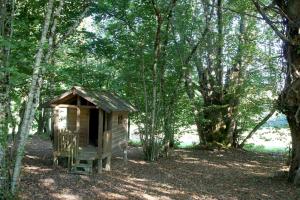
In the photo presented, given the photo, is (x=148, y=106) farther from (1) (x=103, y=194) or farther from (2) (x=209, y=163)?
(1) (x=103, y=194)

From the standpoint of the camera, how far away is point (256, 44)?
19.5 meters

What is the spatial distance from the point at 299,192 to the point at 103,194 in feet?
17.4

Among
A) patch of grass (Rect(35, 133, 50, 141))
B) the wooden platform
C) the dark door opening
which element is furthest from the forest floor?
patch of grass (Rect(35, 133, 50, 141))

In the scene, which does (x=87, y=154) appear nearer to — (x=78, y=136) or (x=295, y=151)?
(x=78, y=136)

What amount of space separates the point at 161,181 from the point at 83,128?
13.1 feet

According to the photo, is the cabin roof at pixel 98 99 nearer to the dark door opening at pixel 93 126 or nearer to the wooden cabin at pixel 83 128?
the wooden cabin at pixel 83 128

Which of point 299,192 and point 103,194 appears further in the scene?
point 299,192

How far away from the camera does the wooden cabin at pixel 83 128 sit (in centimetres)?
1288

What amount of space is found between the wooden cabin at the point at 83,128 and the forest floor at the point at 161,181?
55 cm

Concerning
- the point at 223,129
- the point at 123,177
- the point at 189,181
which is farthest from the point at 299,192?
the point at 223,129

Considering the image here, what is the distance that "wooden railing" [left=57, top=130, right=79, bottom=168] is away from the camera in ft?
42.4

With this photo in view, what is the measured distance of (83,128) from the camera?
47.3 ft

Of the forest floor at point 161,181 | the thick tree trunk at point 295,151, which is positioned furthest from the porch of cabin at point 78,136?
the thick tree trunk at point 295,151

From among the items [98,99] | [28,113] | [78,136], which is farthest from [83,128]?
[28,113]
